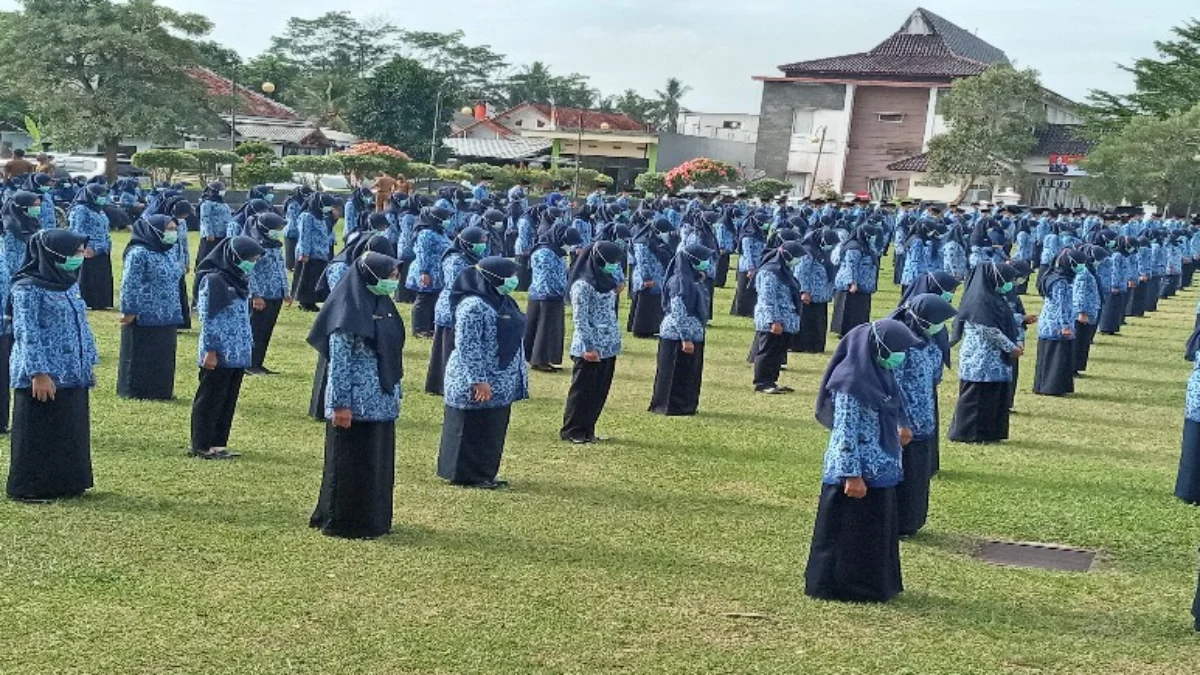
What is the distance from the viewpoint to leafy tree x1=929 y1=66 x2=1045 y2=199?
4594cm

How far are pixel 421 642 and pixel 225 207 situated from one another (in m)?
14.0

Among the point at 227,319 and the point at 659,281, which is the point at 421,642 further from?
the point at 659,281

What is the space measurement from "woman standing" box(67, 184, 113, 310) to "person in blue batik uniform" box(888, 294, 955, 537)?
1157 centimetres

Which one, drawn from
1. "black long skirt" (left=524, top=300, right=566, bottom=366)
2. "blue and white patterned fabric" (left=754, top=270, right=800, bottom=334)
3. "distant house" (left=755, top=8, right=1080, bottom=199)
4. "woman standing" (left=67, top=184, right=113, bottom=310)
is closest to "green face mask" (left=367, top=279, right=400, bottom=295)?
"blue and white patterned fabric" (left=754, top=270, right=800, bottom=334)

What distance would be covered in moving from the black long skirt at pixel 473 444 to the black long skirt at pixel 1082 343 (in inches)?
341

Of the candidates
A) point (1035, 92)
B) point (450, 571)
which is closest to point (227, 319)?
point (450, 571)

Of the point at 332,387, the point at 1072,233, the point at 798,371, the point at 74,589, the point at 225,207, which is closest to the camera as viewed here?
the point at 74,589

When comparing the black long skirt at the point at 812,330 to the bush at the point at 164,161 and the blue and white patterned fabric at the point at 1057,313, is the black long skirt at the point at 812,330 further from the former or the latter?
the bush at the point at 164,161

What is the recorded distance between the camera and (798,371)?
15.9 meters

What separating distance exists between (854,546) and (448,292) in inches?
209

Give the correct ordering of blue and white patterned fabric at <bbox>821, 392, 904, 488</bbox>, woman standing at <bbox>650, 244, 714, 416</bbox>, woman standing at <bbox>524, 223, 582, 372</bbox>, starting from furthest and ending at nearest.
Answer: woman standing at <bbox>524, 223, 582, 372</bbox>
woman standing at <bbox>650, 244, 714, 416</bbox>
blue and white patterned fabric at <bbox>821, 392, 904, 488</bbox>

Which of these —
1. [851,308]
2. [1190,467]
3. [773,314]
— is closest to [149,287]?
[773,314]

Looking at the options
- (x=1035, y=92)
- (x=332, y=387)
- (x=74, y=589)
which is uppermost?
(x=1035, y=92)

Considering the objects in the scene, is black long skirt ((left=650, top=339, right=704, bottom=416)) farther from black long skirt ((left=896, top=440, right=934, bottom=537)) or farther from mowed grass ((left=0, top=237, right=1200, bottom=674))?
black long skirt ((left=896, top=440, right=934, bottom=537))
